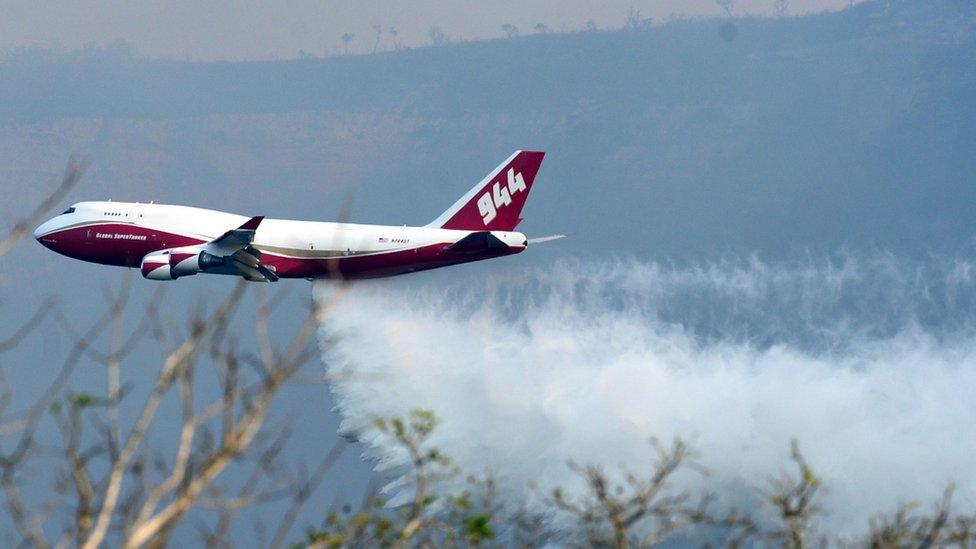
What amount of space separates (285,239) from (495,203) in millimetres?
12154

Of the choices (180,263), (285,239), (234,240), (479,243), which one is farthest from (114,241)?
(479,243)

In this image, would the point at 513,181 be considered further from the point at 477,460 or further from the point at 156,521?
the point at 156,521

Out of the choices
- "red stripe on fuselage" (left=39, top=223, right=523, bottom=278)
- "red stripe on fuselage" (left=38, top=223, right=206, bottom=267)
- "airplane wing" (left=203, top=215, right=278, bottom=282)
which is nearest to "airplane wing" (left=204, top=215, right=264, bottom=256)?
"airplane wing" (left=203, top=215, right=278, bottom=282)

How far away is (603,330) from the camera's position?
105m

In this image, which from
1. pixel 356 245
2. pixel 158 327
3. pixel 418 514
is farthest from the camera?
pixel 356 245

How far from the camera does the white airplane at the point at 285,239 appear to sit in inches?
3506

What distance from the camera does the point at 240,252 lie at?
302 feet

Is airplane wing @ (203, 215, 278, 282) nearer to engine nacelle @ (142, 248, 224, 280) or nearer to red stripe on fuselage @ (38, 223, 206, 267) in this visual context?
engine nacelle @ (142, 248, 224, 280)

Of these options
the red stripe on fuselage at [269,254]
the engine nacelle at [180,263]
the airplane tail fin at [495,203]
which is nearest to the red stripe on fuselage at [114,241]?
the red stripe on fuselage at [269,254]

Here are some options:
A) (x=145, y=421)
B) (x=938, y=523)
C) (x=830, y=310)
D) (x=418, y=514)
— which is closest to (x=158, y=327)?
(x=145, y=421)

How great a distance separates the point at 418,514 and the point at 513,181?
68418mm

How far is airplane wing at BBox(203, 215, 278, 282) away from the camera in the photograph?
91000 millimetres

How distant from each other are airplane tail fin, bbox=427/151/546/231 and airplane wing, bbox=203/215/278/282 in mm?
9675

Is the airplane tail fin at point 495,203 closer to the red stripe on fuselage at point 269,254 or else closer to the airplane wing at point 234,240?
the red stripe on fuselage at point 269,254
